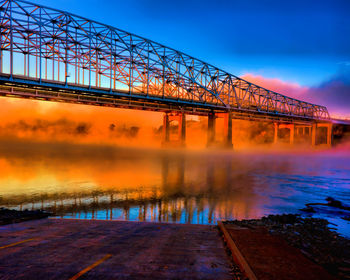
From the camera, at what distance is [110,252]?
7.62 meters

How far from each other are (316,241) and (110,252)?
25.0ft

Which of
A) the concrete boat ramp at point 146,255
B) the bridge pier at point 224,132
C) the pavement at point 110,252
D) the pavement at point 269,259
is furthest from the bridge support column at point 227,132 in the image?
the pavement at point 269,259

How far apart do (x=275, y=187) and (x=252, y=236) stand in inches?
887

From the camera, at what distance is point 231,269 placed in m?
6.57

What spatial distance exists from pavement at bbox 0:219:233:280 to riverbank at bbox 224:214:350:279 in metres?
2.41

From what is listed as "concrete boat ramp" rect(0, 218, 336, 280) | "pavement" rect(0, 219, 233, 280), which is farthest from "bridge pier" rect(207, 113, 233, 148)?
"concrete boat ramp" rect(0, 218, 336, 280)

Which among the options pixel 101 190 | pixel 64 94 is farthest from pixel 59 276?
pixel 64 94

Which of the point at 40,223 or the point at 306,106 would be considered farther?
the point at 306,106

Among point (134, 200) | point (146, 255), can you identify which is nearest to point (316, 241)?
point (146, 255)

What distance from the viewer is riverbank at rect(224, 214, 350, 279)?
7.47 metres

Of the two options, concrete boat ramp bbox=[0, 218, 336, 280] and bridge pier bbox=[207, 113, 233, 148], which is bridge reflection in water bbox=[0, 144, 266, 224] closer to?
concrete boat ramp bbox=[0, 218, 336, 280]

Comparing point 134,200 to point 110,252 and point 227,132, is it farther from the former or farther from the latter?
point 227,132

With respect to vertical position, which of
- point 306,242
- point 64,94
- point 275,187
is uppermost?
point 64,94

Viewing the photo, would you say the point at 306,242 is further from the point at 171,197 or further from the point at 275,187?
the point at 275,187
